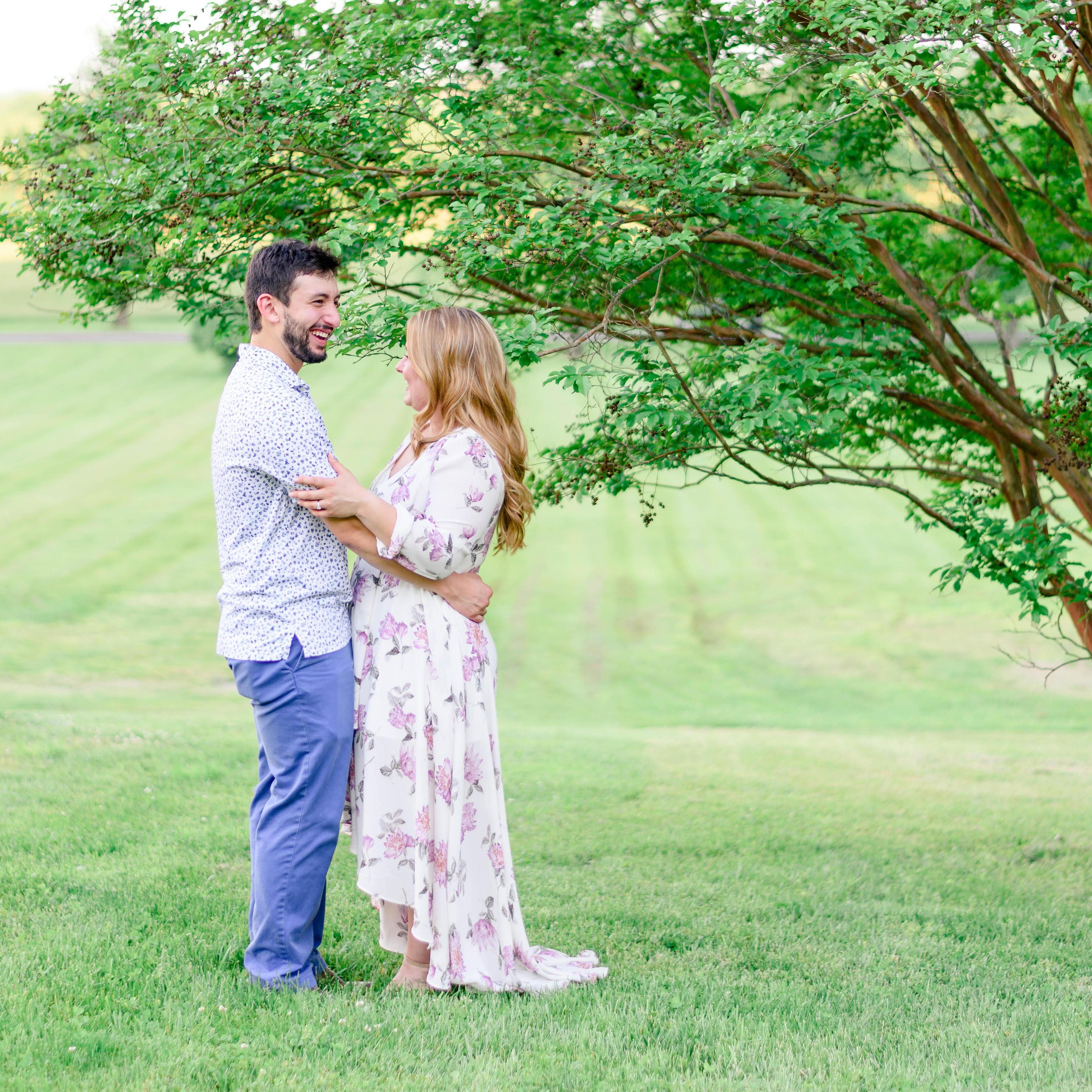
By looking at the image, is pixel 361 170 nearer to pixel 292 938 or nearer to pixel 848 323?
pixel 848 323

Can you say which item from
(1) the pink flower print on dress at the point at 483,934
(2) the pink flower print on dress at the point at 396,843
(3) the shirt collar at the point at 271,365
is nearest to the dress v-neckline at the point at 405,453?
(3) the shirt collar at the point at 271,365

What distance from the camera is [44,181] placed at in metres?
5.47

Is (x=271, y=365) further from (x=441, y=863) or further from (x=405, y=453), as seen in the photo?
(x=441, y=863)

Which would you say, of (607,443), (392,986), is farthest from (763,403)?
(392,986)

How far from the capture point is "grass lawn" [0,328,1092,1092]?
3.15 m

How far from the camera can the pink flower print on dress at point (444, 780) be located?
348cm

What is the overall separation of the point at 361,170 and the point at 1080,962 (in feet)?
14.3

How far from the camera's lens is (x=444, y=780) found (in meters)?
3.49

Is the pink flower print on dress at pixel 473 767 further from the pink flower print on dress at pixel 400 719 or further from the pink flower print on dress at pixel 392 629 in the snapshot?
the pink flower print on dress at pixel 392 629

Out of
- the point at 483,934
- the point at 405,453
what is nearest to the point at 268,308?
the point at 405,453

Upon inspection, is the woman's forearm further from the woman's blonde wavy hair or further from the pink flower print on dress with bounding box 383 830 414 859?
the pink flower print on dress with bounding box 383 830 414 859

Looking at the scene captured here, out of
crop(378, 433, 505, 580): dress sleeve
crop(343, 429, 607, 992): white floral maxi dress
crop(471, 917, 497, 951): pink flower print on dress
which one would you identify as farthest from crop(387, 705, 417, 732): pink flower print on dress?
crop(471, 917, 497, 951): pink flower print on dress

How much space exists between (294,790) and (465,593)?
75 centimetres

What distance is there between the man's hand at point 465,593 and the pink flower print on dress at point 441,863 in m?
0.69
